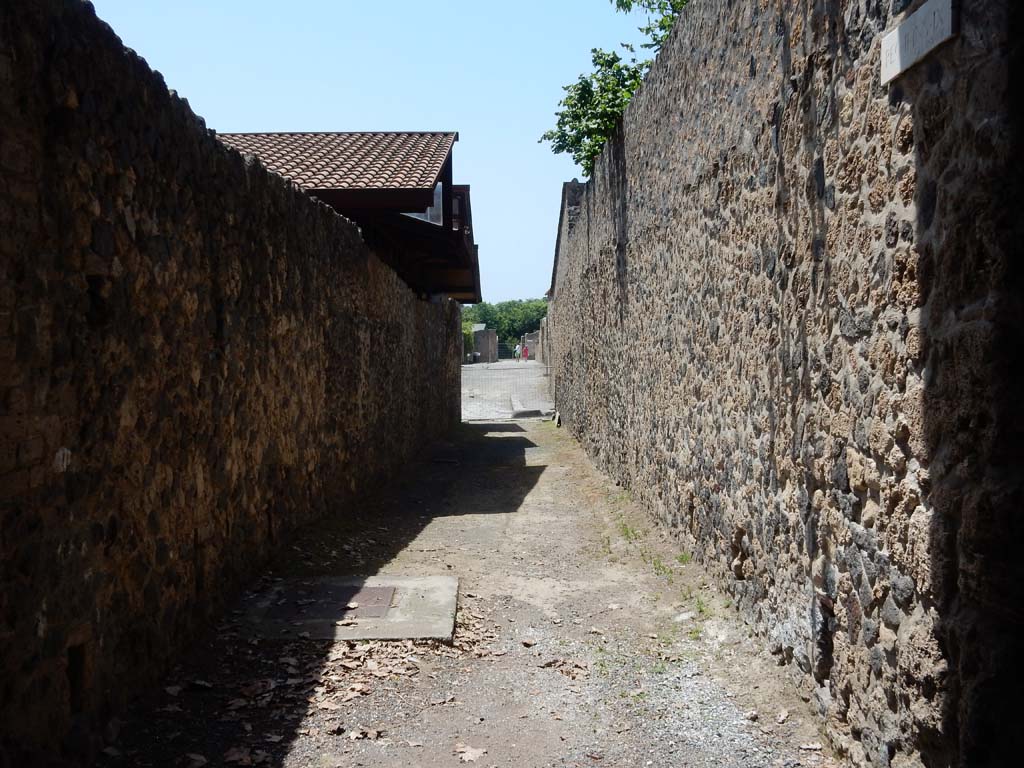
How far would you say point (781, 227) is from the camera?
4.23 meters

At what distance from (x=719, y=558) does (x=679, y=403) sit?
157cm

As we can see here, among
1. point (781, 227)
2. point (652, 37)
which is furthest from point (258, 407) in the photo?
point (652, 37)

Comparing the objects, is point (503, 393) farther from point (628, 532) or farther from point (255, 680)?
point (255, 680)

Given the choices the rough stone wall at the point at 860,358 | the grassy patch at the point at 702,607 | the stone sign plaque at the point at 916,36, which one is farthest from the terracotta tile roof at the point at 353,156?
the stone sign plaque at the point at 916,36

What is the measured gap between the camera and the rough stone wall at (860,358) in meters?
2.35

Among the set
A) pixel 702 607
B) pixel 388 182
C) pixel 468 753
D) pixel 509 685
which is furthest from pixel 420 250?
pixel 468 753

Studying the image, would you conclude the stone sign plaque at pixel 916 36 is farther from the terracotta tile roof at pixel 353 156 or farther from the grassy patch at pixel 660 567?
Answer: the terracotta tile roof at pixel 353 156

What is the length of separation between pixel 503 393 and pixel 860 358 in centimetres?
2825

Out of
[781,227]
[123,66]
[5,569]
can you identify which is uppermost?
[123,66]

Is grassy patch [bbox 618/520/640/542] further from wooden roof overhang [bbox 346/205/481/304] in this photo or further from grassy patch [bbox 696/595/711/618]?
wooden roof overhang [bbox 346/205/481/304]

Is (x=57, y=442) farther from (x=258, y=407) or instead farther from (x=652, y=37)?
(x=652, y=37)

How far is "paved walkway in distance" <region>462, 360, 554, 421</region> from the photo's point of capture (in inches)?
1025

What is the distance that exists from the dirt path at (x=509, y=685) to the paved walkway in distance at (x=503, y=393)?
718 inches

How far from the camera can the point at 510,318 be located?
9850 centimetres
